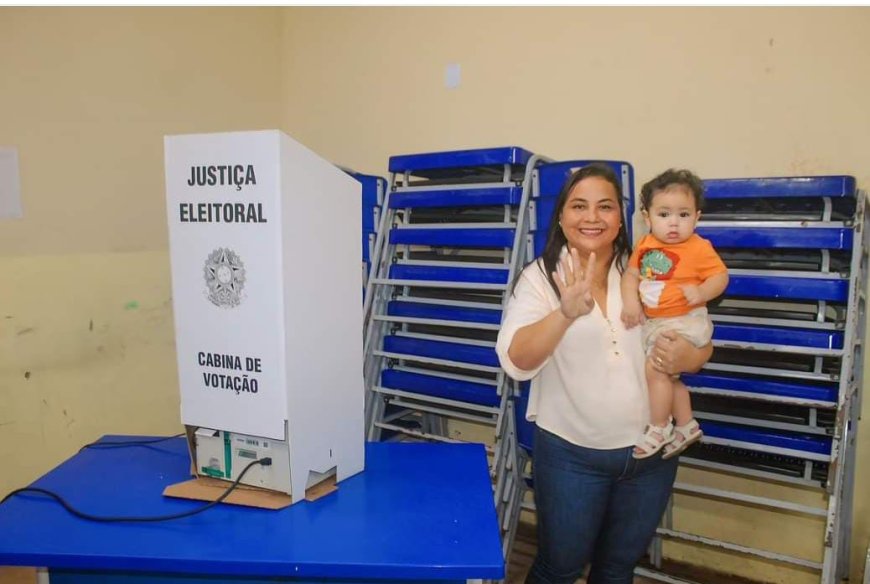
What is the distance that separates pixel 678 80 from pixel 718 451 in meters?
1.33

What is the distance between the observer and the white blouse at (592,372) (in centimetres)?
129

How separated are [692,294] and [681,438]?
335 millimetres

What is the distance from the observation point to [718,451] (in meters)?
1.93

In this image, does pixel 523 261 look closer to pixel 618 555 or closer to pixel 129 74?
pixel 618 555

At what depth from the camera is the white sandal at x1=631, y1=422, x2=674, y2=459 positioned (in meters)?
1.30

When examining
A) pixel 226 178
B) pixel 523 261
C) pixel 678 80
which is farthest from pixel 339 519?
pixel 678 80

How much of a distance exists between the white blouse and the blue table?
0.81ft

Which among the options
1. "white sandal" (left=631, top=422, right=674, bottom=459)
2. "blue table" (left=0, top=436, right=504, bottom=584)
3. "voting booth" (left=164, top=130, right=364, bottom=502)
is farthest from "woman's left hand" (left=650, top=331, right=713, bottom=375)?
"voting booth" (left=164, top=130, right=364, bottom=502)

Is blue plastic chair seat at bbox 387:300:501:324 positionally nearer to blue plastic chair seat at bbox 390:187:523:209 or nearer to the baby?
blue plastic chair seat at bbox 390:187:523:209

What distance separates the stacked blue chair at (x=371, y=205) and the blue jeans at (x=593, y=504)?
130cm

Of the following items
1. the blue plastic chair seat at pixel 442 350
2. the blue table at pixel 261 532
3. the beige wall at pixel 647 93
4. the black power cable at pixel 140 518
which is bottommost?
the blue table at pixel 261 532

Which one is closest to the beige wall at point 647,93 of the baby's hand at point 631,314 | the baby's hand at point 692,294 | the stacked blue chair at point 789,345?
the stacked blue chair at point 789,345

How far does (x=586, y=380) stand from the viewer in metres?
1.29

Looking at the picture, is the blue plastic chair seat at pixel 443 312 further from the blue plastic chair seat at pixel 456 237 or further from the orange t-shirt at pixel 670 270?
the orange t-shirt at pixel 670 270
